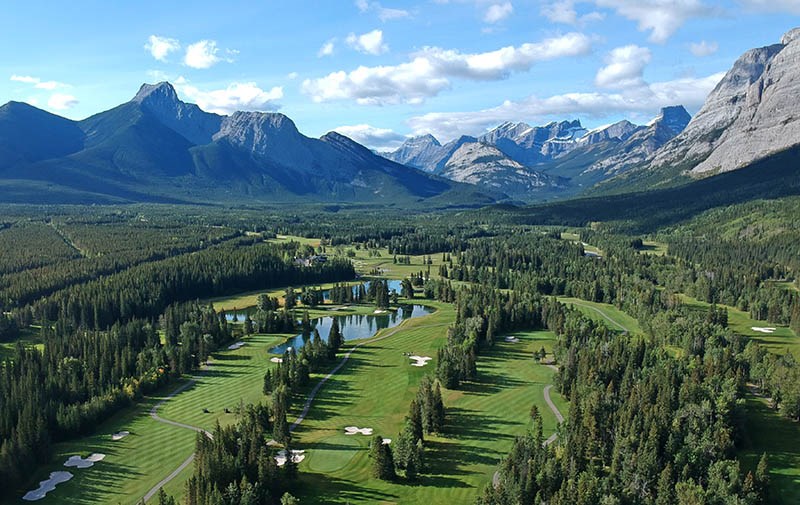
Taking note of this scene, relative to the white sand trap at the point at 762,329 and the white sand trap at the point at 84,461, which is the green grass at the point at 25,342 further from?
the white sand trap at the point at 762,329

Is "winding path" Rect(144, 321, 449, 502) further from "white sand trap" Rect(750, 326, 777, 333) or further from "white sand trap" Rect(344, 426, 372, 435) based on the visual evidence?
"white sand trap" Rect(750, 326, 777, 333)

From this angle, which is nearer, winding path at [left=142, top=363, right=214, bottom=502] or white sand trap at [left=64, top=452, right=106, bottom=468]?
winding path at [left=142, top=363, right=214, bottom=502]

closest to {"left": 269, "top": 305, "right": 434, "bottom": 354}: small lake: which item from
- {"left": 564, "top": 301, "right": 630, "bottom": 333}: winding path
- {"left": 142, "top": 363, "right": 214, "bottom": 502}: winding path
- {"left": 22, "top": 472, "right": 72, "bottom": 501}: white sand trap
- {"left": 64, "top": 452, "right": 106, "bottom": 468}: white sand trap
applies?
{"left": 142, "top": 363, "right": 214, "bottom": 502}: winding path

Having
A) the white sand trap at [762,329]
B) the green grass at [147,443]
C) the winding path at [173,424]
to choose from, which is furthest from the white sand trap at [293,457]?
the white sand trap at [762,329]

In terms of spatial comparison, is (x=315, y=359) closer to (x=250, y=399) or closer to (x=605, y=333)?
(x=250, y=399)

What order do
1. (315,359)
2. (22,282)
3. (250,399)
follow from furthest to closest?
(22,282), (315,359), (250,399)

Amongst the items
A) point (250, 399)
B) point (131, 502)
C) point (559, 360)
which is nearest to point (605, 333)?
point (559, 360)
